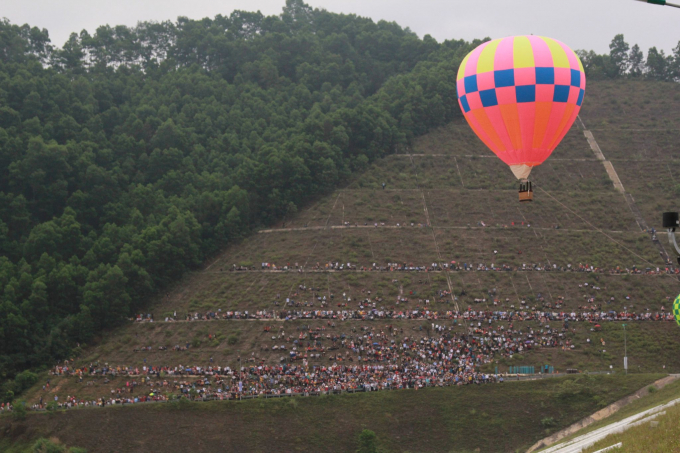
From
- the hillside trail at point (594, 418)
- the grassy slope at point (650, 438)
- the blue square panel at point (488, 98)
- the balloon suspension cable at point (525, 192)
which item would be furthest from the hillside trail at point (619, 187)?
the grassy slope at point (650, 438)

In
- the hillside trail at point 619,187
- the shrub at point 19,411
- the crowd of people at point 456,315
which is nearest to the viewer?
the shrub at point 19,411

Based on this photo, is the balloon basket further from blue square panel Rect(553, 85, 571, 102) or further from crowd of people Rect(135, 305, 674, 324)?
crowd of people Rect(135, 305, 674, 324)

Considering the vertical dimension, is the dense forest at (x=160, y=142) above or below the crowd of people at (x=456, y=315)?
above

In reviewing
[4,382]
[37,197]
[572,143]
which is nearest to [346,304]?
[4,382]

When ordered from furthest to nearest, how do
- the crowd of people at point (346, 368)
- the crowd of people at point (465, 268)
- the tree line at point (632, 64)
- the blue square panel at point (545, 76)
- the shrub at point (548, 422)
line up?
the tree line at point (632, 64)
the crowd of people at point (465, 268)
the crowd of people at point (346, 368)
the shrub at point (548, 422)
the blue square panel at point (545, 76)

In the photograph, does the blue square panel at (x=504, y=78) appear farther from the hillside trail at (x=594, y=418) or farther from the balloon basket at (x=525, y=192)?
the hillside trail at (x=594, y=418)

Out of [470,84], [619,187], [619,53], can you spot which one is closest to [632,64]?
[619,53]

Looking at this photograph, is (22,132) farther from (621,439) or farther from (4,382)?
(621,439)
